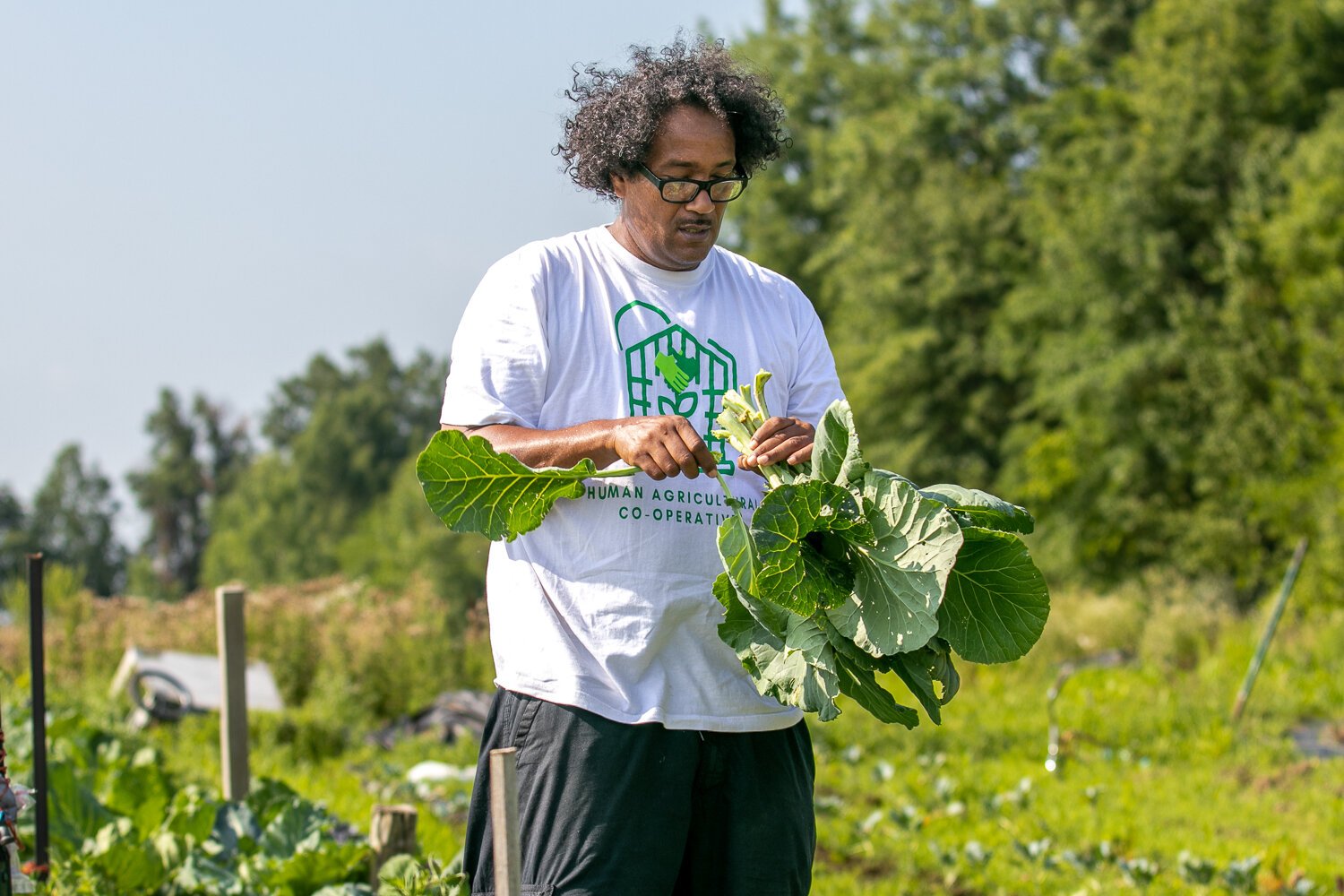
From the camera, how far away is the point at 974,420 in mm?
24000

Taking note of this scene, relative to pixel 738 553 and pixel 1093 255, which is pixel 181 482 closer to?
pixel 1093 255

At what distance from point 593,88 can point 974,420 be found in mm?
21798

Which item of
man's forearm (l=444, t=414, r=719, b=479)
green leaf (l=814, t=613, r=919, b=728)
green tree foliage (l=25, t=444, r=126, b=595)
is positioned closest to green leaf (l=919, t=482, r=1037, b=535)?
green leaf (l=814, t=613, r=919, b=728)

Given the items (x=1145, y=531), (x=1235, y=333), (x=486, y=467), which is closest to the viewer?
(x=486, y=467)

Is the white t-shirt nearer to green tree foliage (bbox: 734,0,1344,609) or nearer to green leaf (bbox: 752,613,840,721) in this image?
green leaf (bbox: 752,613,840,721)

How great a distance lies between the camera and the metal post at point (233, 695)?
14.3 ft

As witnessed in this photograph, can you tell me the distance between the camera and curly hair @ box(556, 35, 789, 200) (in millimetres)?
2611

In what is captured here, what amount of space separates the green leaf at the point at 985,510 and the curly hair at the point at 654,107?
0.74 m

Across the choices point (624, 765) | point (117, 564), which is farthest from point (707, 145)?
point (117, 564)

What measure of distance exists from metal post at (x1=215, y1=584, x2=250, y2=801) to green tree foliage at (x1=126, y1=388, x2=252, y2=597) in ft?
215

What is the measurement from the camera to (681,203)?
258 cm

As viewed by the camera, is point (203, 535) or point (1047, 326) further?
point (203, 535)

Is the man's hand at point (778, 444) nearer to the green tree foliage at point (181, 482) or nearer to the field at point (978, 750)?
the field at point (978, 750)

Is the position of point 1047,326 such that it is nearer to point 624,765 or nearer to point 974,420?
point 974,420
